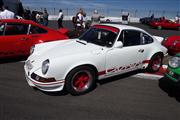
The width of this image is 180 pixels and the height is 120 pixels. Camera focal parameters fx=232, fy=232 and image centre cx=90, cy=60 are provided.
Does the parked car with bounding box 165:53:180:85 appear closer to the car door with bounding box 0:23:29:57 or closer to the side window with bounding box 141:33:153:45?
the side window with bounding box 141:33:153:45

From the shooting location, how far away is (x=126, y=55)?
5.33m

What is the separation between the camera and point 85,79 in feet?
16.1

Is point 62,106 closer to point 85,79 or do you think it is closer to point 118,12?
point 85,79

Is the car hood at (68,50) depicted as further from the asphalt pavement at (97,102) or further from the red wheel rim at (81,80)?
the asphalt pavement at (97,102)

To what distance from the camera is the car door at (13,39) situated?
6406 millimetres

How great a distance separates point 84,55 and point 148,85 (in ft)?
6.26

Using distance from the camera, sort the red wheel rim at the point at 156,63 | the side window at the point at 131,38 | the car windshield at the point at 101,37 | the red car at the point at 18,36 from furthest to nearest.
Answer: the red car at the point at 18,36
the red wheel rim at the point at 156,63
the side window at the point at 131,38
the car windshield at the point at 101,37

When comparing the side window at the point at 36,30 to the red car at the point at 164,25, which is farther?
the red car at the point at 164,25

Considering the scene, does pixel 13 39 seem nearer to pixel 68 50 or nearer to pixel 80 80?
pixel 68 50

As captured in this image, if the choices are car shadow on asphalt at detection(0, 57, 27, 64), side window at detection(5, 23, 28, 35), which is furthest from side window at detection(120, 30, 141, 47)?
car shadow on asphalt at detection(0, 57, 27, 64)

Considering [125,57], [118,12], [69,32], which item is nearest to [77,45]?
[125,57]

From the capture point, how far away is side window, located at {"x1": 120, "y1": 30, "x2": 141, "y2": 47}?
5469 mm

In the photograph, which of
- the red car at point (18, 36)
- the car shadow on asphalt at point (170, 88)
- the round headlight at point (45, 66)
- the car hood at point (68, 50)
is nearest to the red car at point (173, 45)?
the car shadow on asphalt at point (170, 88)

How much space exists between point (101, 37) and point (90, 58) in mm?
937
